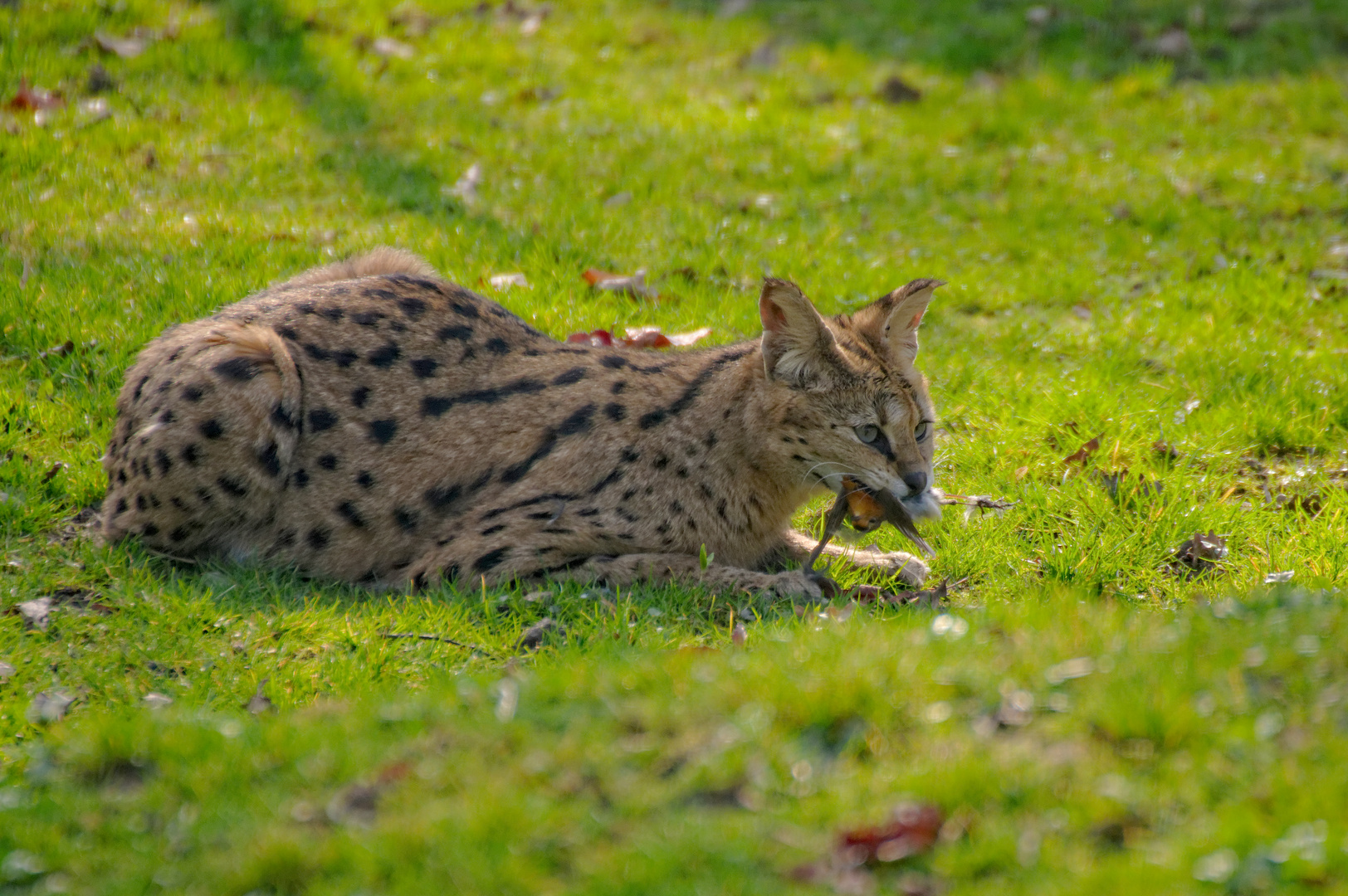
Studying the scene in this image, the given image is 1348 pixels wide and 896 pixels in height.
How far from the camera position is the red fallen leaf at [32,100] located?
1123cm

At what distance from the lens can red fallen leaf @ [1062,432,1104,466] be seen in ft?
24.9

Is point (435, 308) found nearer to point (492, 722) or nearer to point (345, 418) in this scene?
point (345, 418)

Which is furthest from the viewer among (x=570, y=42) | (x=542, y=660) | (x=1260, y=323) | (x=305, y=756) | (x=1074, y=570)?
(x=570, y=42)

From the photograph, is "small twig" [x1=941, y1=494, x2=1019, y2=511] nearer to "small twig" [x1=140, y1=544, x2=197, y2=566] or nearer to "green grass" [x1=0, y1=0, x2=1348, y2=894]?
"green grass" [x1=0, y1=0, x2=1348, y2=894]

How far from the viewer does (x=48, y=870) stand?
3842 millimetres

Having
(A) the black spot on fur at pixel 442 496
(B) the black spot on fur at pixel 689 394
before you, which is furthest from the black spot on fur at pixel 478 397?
(B) the black spot on fur at pixel 689 394

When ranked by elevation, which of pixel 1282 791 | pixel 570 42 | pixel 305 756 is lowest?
pixel 305 756

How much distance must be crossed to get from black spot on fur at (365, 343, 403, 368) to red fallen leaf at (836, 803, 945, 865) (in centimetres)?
419

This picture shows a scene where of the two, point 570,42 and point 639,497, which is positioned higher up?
point 570,42

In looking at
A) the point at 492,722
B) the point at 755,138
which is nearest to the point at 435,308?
the point at 492,722

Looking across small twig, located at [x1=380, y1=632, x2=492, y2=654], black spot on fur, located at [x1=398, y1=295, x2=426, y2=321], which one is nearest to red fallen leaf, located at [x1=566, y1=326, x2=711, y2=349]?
black spot on fur, located at [x1=398, y1=295, x2=426, y2=321]

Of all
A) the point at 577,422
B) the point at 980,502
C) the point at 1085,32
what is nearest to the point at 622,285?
the point at 577,422

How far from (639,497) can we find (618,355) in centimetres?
96

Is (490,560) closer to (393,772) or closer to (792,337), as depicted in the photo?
(792,337)
